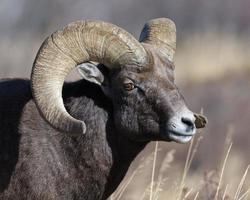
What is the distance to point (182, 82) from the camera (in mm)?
28172

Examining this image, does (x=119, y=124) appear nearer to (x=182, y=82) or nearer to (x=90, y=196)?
(x=90, y=196)

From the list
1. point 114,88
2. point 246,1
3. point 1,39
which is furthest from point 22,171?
point 246,1

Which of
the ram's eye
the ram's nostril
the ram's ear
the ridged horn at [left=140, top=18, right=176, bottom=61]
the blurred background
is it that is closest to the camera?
the ram's nostril

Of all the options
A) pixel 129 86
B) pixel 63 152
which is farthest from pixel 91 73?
pixel 63 152

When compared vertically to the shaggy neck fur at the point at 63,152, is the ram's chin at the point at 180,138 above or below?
above

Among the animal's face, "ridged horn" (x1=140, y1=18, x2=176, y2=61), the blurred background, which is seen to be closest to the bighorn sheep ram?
the animal's face

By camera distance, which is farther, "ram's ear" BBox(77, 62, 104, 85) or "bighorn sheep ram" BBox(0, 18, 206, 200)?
"ram's ear" BBox(77, 62, 104, 85)

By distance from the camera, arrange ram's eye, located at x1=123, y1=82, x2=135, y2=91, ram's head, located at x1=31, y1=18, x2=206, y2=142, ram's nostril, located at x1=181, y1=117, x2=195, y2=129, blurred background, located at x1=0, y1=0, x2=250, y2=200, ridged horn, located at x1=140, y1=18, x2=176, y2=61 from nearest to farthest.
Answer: ram's nostril, located at x1=181, y1=117, x2=195, y2=129
ram's head, located at x1=31, y1=18, x2=206, y2=142
ram's eye, located at x1=123, y1=82, x2=135, y2=91
ridged horn, located at x1=140, y1=18, x2=176, y2=61
blurred background, located at x1=0, y1=0, x2=250, y2=200

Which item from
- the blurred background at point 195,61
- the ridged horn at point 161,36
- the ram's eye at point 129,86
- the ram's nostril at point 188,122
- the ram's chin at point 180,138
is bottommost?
the blurred background at point 195,61

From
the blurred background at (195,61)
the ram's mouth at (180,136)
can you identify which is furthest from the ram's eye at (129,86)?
the blurred background at (195,61)

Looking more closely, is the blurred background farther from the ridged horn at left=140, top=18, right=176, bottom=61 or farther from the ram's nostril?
the ram's nostril

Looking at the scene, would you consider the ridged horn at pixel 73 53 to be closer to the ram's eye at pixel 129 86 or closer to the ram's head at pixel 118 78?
the ram's head at pixel 118 78

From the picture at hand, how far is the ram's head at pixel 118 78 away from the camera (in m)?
9.90

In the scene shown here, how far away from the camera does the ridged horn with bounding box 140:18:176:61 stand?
10.7m
